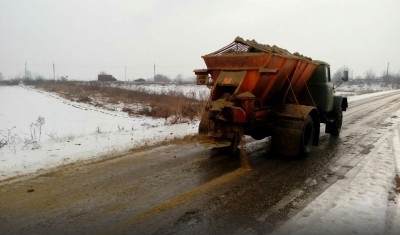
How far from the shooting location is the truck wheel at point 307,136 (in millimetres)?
8164

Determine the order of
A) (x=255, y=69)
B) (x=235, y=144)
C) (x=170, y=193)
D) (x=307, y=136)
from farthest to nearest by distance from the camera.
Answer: (x=307, y=136) < (x=235, y=144) < (x=255, y=69) < (x=170, y=193)

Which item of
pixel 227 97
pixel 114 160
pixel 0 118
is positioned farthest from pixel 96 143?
pixel 0 118

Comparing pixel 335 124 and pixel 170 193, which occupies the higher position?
pixel 335 124

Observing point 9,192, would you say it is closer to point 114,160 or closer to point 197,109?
point 114,160

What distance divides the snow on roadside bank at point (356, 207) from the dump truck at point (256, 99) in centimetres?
160

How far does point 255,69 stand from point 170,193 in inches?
137

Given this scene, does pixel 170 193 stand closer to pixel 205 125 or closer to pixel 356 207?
pixel 356 207

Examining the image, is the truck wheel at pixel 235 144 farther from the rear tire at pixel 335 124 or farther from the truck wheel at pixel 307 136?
the rear tire at pixel 335 124

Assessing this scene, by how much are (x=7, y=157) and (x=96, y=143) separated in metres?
2.23

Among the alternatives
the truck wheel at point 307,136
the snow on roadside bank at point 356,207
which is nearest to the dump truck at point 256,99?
the truck wheel at point 307,136

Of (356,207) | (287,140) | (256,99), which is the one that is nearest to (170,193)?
(356,207)

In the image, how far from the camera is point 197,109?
16.7 m

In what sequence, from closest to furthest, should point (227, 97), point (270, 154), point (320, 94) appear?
1. point (227, 97)
2. point (270, 154)
3. point (320, 94)

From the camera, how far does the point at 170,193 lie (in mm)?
5496
